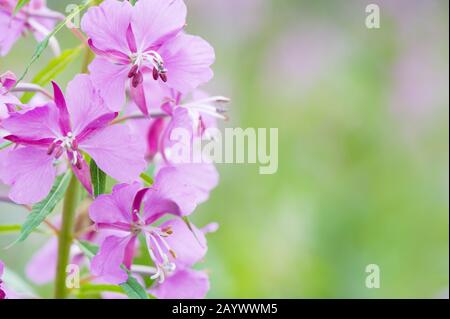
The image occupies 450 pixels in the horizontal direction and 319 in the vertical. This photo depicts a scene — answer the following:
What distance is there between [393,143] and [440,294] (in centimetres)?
104

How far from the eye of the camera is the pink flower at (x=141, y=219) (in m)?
1.24

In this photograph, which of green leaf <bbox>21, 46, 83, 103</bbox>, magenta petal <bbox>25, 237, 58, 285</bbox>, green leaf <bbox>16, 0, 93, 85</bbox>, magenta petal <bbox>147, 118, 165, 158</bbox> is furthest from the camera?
magenta petal <bbox>25, 237, 58, 285</bbox>

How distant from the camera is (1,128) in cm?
124

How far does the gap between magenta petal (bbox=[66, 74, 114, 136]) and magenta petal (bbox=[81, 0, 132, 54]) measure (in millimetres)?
57

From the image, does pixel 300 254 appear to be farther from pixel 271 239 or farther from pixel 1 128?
pixel 1 128

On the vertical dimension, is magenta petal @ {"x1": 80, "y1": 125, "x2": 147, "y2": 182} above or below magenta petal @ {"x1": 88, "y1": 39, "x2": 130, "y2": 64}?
below

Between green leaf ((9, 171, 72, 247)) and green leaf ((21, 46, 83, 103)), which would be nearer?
green leaf ((9, 171, 72, 247))

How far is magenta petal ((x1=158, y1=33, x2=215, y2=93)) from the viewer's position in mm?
1253

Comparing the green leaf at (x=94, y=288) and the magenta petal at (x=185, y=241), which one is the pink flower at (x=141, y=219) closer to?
the magenta petal at (x=185, y=241)

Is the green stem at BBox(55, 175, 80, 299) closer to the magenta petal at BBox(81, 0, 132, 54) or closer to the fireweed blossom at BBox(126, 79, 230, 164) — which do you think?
the fireweed blossom at BBox(126, 79, 230, 164)

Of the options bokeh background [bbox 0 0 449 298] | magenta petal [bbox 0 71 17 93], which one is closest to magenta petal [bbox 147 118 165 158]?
magenta petal [bbox 0 71 17 93]

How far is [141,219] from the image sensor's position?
129 cm

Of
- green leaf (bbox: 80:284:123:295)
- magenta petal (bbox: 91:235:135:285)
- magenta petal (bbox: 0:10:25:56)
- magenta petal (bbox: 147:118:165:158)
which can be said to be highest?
magenta petal (bbox: 0:10:25:56)
